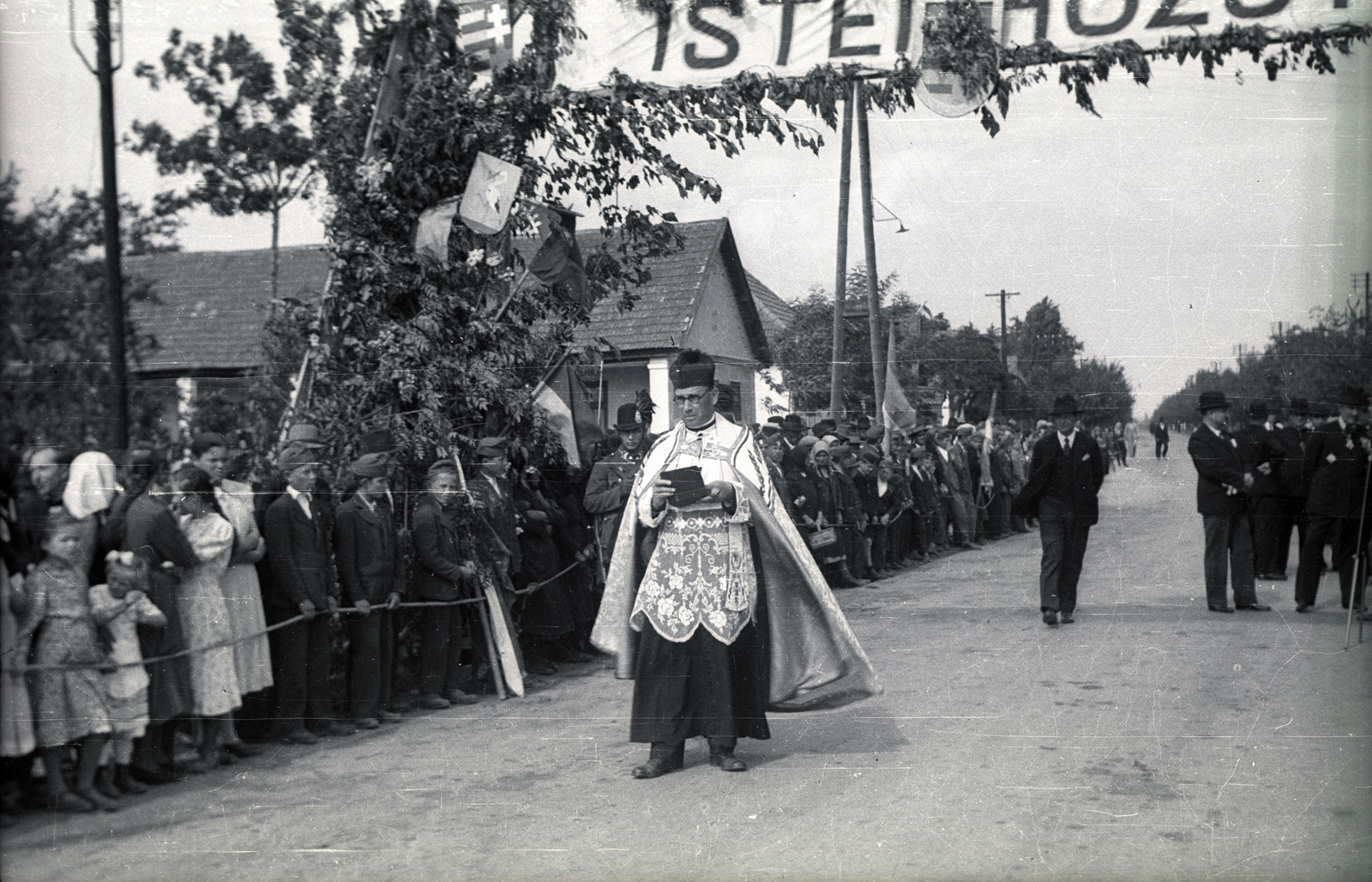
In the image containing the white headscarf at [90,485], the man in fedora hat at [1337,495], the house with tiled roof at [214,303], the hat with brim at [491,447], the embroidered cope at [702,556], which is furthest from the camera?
the hat with brim at [491,447]

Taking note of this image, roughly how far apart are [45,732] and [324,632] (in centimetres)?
158

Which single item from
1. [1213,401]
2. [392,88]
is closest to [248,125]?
[392,88]

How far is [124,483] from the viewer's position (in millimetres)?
5148

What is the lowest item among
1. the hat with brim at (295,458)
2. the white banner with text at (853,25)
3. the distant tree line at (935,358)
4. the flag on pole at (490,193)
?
the hat with brim at (295,458)

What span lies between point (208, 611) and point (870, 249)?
144 inches

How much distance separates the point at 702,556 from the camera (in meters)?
5.27

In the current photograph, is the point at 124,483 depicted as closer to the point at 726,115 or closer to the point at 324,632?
the point at 324,632

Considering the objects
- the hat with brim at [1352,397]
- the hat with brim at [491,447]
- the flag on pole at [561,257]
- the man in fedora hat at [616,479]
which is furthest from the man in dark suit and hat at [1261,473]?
the hat with brim at [491,447]

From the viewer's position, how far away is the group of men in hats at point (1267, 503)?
663cm

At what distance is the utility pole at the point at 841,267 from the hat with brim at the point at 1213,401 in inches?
74.2

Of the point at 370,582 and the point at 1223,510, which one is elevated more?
the point at 1223,510

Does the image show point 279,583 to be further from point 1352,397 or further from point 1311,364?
point 1352,397

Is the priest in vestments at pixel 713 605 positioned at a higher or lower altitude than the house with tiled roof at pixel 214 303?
lower

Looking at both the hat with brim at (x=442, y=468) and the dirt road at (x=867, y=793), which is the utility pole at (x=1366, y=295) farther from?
the hat with brim at (x=442, y=468)
